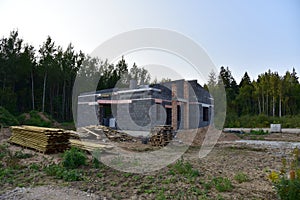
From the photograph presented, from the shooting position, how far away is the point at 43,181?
16.8 feet

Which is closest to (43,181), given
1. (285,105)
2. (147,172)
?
(147,172)

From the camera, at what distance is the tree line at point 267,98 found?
91.0 ft

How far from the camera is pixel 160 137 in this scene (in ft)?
36.9

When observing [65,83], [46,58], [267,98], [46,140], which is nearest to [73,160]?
[46,140]

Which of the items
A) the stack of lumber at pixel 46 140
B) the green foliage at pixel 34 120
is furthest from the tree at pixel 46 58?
the stack of lumber at pixel 46 140

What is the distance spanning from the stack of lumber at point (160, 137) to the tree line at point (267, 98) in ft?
47.0

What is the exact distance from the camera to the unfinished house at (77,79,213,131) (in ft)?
46.7

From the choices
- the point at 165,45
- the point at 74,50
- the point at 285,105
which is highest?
the point at 74,50

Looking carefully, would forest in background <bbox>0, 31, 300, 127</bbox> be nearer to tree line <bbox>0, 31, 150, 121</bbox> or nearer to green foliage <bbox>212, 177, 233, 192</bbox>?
tree line <bbox>0, 31, 150, 121</bbox>

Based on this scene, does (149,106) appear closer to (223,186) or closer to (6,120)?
(223,186)

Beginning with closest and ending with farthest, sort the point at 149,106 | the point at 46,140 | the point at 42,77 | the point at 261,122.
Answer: the point at 46,140 < the point at 149,106 < the point at 261,122 < the point at 42,77

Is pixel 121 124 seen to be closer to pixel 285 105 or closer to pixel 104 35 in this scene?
pixel 104 35

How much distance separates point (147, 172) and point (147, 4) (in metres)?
6.51

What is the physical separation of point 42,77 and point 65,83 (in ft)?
9.13
